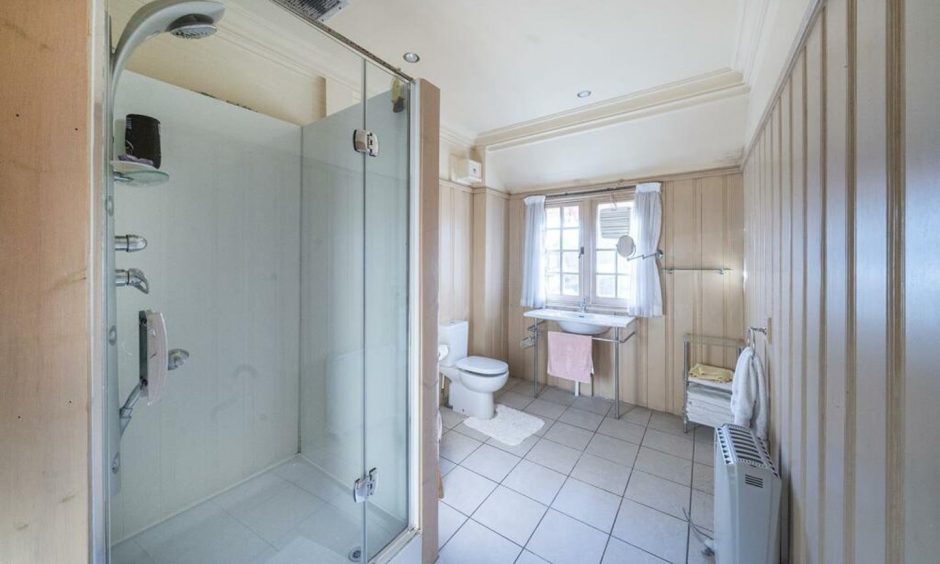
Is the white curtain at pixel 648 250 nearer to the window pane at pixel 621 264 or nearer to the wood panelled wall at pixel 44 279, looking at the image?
the window pane at pixel 621 264

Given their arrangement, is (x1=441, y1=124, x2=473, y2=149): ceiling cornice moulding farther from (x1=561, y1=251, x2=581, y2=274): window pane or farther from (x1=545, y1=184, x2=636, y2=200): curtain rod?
(x1=561, y1=251, x2=581, y2=274): window pane

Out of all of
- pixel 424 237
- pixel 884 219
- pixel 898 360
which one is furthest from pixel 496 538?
pixel 884 219

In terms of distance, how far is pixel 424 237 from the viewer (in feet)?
4.83

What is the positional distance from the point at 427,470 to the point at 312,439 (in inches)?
33.0

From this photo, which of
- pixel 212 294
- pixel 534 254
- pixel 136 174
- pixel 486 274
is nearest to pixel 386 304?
pixel 212 294

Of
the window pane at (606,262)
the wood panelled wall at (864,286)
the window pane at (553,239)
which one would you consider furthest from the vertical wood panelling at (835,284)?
the window pane at (553,239)

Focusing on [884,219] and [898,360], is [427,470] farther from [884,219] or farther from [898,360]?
[884,219]

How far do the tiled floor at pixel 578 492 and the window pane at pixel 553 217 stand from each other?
1886 mm

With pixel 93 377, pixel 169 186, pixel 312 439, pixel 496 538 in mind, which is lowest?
pixel 496 538

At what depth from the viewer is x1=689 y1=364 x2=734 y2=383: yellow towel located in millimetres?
2552

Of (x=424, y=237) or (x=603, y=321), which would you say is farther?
(x=603, y=321)

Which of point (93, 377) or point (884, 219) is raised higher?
point (884, 219)

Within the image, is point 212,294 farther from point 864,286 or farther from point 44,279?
point 864,286

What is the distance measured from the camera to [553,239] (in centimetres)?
357
